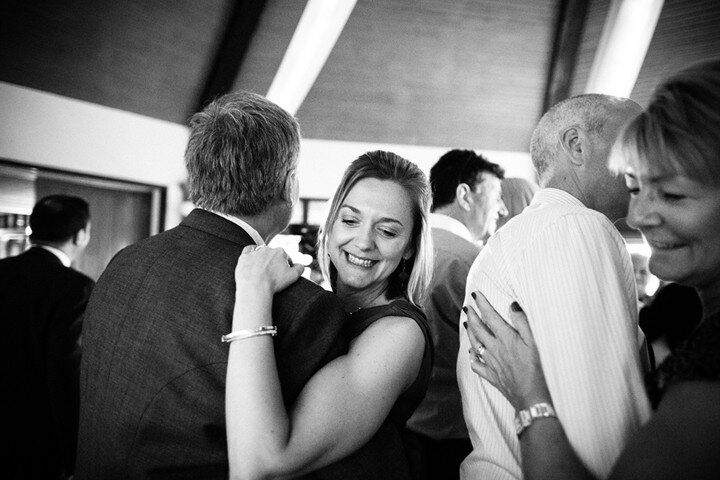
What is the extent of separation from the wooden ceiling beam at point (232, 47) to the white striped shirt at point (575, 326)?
6938mm

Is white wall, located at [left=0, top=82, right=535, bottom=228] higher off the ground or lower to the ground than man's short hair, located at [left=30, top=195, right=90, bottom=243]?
higher

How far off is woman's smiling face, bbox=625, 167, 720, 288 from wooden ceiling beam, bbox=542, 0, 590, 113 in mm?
8061

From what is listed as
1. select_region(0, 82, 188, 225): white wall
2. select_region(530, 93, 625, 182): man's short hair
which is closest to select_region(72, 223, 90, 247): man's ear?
select_region(530, 93, 625, 182): man's short hair

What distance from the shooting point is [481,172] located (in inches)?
127

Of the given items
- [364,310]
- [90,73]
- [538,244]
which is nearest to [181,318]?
[364,310]

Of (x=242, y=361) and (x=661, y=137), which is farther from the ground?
(x=661, y=137)

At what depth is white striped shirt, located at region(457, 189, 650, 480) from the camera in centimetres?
114

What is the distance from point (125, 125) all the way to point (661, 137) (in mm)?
7515

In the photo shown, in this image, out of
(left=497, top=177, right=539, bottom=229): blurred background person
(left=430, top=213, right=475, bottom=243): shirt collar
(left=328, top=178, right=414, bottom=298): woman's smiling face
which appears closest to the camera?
(left=328, top=178, right=414, bottom=298): woman's smiling face

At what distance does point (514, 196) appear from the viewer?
3973mm

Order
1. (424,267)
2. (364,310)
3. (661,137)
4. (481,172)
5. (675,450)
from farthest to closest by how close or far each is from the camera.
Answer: (481,172) → (424,267) → (364,310) → (661,137) → (675,450)

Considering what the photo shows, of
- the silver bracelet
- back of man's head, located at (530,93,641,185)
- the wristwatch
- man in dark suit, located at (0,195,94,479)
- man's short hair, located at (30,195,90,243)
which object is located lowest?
man in dark suit, located at (0,195,94,479)

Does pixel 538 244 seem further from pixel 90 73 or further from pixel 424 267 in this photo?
pixel 90 73

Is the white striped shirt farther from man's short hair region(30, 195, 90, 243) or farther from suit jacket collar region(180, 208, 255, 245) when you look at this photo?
man's short hair region(30, 195, 90, 243)
